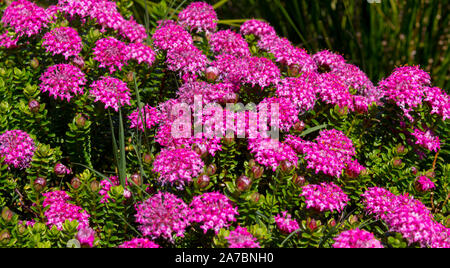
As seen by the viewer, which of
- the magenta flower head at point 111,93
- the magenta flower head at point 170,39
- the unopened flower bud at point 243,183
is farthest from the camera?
the magenta flower head at point 170,39

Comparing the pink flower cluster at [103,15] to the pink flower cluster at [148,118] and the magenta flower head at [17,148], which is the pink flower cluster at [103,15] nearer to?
the pink flower cluster at [148,118]

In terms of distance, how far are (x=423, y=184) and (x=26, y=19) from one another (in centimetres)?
311

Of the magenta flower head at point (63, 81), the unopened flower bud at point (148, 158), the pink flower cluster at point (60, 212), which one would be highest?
the magenta flower head at point (63, 81)

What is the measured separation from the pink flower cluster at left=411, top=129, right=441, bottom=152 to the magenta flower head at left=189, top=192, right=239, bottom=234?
158 centimetres

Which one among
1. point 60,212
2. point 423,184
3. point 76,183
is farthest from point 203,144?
point 423,184

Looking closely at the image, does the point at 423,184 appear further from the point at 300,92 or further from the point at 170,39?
the point at 170,39

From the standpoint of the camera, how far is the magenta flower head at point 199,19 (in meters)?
3.77

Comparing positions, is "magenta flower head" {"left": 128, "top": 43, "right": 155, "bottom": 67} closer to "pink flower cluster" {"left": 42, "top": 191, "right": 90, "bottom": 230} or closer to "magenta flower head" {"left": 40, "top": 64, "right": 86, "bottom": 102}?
"magenta flower head" {"left": 40, "top": 64, "right": 86, "bottom": 102}

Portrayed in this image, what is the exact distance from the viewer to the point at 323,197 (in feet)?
8.35

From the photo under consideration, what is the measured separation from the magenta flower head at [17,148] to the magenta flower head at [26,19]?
2.88ft

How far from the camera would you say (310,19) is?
18.8ft

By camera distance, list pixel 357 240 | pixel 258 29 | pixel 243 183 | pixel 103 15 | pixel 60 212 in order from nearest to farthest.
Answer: pixel 357 240, pixel 243 183, pixel 60 212, pixel 103 15, pixel 258 29

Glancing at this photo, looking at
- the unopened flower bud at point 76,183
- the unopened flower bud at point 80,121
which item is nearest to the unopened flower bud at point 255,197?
the unopened flower bud at point 76,183
